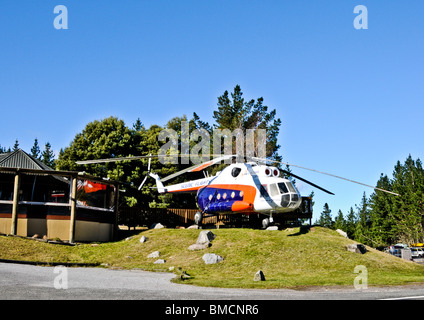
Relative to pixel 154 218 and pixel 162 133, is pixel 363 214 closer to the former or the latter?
pixel 162 133

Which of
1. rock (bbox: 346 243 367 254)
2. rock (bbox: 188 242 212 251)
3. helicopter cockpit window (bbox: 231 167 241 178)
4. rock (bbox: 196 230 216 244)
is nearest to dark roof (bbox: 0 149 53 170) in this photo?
rock (bbox: 196 230 216 244)

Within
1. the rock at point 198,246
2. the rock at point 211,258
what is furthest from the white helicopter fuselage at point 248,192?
the rock at point 211,258

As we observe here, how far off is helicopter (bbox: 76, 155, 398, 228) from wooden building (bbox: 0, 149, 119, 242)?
663 cm

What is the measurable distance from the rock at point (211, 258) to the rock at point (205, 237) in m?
2.97

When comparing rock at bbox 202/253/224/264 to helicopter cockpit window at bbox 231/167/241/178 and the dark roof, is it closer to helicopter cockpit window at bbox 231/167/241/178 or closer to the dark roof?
helicopter cockpit window at bbox 231/167/241/178

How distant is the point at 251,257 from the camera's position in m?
23.9

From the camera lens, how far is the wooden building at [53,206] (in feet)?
98.1

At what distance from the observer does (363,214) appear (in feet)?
314

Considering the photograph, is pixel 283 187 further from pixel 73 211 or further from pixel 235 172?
pixel 73 211

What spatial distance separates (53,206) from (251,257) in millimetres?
14907

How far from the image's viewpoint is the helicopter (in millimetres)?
27547

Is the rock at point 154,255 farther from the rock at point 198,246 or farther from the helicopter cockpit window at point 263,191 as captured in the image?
the helicopter cockpit window at point 263,191

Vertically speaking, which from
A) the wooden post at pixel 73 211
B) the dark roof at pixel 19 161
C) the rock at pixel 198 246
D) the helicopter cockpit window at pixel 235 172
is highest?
the dark roof at pixel 19 161
